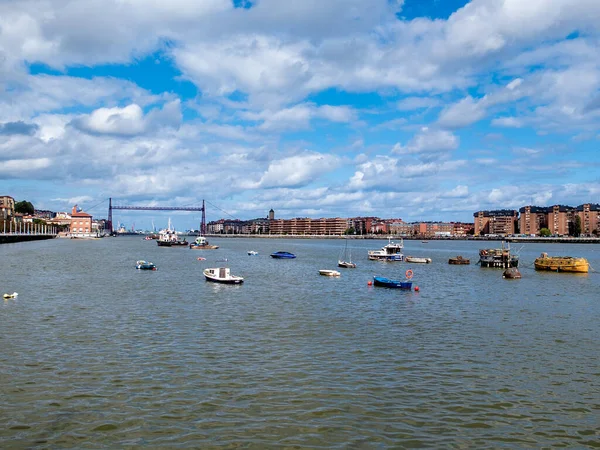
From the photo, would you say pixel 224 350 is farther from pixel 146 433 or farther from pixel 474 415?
pixel 474 415

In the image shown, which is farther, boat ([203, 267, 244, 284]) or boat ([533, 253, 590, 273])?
boat ([533, 253, 590, 273])

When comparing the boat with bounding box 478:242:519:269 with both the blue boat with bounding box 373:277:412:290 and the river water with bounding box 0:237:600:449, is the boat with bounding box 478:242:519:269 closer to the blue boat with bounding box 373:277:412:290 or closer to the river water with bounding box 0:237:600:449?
the blue boat with bounding box 373:277:412:290

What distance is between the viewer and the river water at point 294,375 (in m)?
13.2

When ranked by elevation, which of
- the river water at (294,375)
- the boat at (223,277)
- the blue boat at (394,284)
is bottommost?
the river water at (294,375)

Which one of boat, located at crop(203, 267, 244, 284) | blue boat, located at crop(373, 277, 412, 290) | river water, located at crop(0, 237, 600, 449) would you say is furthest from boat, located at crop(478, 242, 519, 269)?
boat, located at crop(203, 267, 244, 284)

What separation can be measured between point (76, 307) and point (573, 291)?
1676 inches

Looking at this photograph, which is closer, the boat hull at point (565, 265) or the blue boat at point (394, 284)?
the blue boat at point (394, 284)

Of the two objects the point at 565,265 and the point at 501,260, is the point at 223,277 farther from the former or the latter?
the point at 565,265

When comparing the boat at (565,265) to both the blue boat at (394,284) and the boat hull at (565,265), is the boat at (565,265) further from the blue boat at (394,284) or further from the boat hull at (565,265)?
the blue boat at (394,284)

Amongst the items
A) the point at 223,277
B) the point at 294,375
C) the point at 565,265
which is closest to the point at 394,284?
the point at 223,277

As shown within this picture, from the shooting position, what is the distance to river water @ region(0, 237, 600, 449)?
13242 millimetres

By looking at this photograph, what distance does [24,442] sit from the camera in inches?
486

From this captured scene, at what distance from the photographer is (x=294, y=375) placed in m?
18.2

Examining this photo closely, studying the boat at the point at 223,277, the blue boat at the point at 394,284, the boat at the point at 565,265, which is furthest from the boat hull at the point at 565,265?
the boat at the point at 223,277
